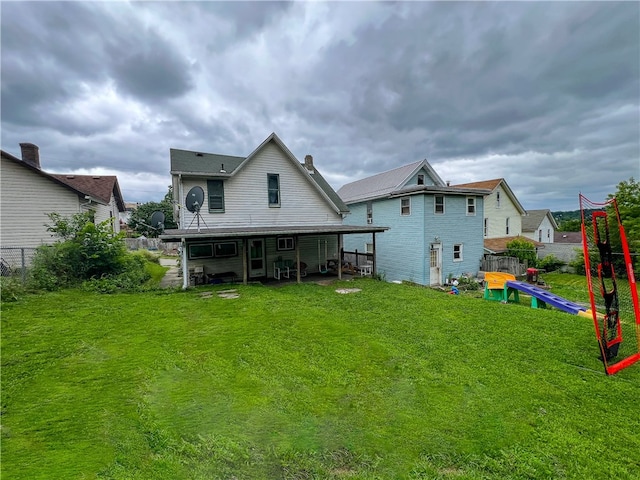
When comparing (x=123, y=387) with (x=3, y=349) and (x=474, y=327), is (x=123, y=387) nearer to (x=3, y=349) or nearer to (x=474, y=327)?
(x=3, y=349)

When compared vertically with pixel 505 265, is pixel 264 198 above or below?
above

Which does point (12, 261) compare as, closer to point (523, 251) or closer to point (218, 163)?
point (218, 163)

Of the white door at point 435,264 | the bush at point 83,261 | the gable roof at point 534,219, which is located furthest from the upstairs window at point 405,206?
the gable roof at point 534,219

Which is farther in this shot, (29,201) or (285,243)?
(285,243)

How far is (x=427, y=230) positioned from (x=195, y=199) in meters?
12.3

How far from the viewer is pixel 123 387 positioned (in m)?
3.99

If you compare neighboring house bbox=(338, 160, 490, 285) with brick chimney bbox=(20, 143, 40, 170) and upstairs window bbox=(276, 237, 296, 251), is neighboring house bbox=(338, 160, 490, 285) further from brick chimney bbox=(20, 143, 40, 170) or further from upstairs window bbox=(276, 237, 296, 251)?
brick chimney bbox=(20, 143, 40, 170)

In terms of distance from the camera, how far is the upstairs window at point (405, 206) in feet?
53.2

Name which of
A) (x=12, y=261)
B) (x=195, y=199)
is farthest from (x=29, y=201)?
(x=195, y=199)

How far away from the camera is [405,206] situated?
54.3 feet

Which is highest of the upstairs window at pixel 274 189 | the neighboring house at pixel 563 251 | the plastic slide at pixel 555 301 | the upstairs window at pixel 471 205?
the upstairs window at pixel 274 189

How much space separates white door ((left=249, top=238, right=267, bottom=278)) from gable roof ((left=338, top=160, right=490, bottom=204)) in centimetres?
882

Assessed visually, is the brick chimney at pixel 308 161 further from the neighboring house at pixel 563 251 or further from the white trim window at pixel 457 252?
the neighboring house at pixel 563 251

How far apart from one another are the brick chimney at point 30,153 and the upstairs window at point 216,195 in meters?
11.0
